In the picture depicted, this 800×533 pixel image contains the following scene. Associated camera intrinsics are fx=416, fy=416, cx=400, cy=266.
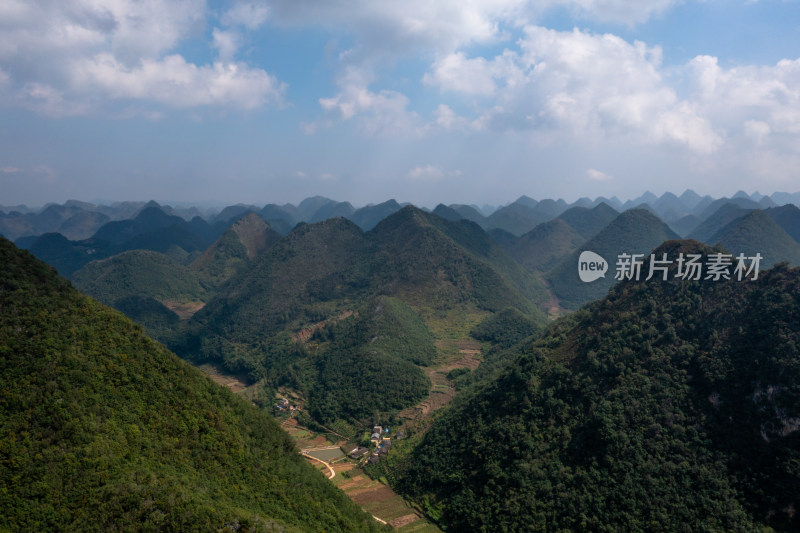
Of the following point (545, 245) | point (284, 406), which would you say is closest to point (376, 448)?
point (284, 406)

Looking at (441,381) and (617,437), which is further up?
(617,437)

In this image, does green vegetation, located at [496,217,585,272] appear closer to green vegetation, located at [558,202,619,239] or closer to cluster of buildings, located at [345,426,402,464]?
green vegetation, located at [558,202,619,239]

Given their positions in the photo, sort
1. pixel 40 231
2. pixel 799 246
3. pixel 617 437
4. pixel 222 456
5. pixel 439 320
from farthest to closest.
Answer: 1. pixel 40 231
2. pixel 799 246
3. pixel 439 320
4. pixel 617 437
5. pixel 222 456

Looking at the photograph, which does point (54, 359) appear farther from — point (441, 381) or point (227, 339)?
point (227, 339)

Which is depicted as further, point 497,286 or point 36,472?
point 497,286

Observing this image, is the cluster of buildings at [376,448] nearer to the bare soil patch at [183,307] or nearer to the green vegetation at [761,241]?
the bare soil patch at [183,307]

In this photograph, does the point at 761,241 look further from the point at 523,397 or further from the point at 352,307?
the point at 523,397

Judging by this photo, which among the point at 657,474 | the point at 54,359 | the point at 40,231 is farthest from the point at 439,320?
the point at 40,231

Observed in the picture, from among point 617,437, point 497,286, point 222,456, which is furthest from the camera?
point 497,286

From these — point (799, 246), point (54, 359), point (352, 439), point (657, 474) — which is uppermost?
point (799, 246)
